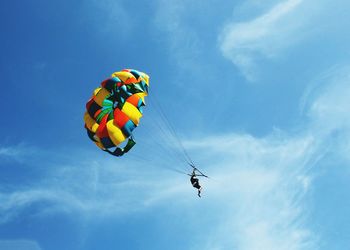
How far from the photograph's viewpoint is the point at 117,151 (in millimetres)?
27094

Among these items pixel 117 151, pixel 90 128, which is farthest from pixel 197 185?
pixel 90 128

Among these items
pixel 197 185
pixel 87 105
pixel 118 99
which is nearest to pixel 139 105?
pixel 118 99

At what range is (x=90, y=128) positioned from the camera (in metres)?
27.7

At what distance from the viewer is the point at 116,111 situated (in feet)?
90.8

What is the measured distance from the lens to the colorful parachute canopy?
26906 mm

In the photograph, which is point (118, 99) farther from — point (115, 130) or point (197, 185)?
point (197, 185)

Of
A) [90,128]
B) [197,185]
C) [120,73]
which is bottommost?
[197,185]

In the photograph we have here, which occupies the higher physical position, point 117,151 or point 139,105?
point 139,105

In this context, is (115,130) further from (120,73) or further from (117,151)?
(120,73)

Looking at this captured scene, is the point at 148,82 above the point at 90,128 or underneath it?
above

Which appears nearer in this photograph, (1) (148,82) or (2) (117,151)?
(2) (117,151)

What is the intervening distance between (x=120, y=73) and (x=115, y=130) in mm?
3202

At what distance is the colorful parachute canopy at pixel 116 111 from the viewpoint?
26906mm

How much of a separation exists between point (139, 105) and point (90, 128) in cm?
299
